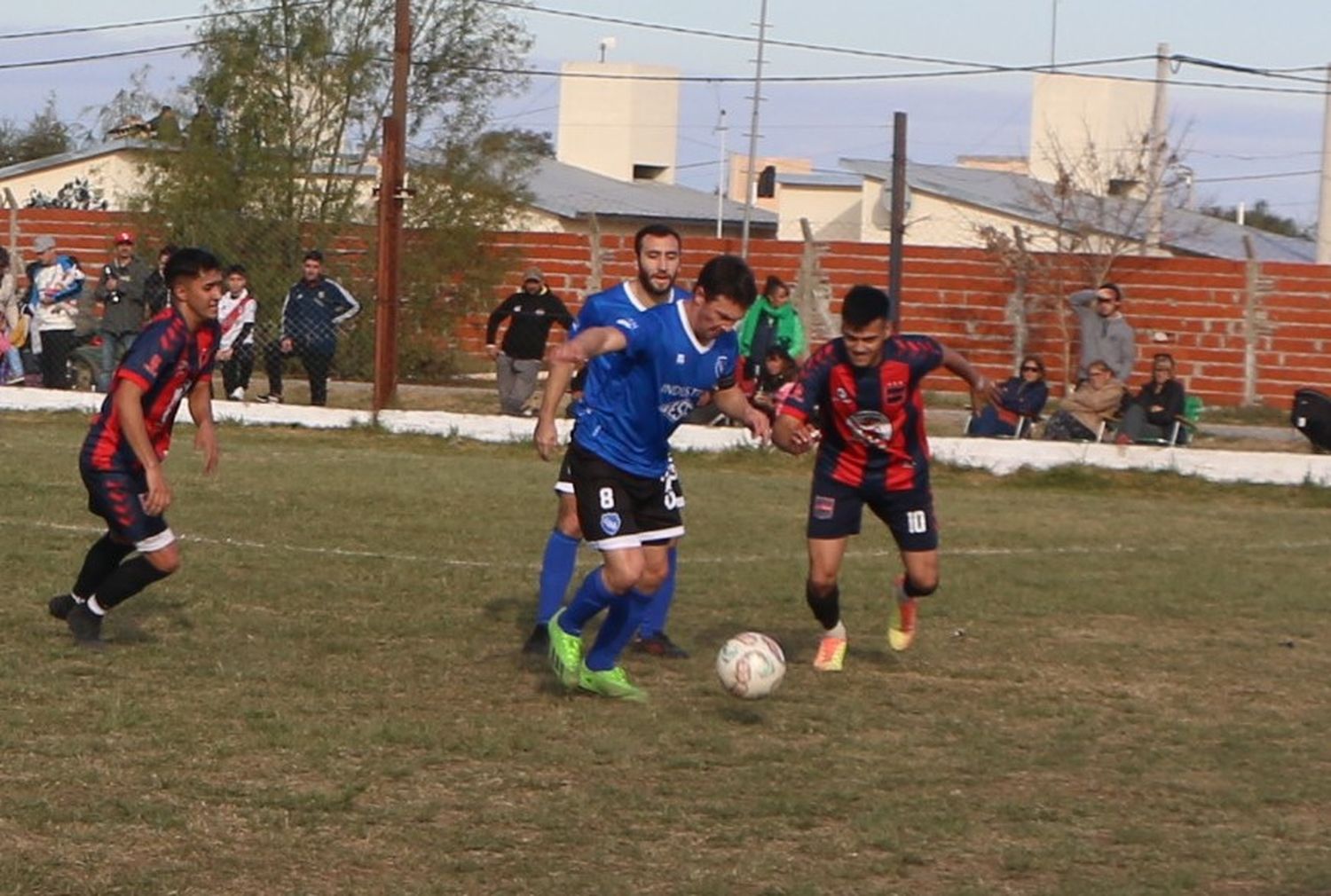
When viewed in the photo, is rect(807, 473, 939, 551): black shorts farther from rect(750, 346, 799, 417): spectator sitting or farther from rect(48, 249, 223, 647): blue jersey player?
rect(750, 346, 799, 417): spectator sitting

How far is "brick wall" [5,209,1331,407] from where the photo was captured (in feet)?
82.6

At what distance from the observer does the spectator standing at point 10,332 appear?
877 inches

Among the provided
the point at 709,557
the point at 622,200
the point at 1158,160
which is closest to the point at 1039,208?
the point at 1158,160

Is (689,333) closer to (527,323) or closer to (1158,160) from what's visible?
(527,323)

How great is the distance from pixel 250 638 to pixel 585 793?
297cm

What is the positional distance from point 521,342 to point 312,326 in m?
2.03

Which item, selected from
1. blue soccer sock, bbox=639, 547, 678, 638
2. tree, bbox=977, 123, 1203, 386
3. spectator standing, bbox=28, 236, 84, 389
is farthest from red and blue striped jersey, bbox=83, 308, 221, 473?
tree, bbox=977, 123, 1203, 386

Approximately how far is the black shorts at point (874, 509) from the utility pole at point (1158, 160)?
20985 millimetres

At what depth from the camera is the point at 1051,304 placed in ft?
83.5

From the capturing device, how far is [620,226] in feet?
133

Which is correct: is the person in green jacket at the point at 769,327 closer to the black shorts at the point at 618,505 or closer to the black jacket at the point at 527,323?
the black jacket at the point at 527,323

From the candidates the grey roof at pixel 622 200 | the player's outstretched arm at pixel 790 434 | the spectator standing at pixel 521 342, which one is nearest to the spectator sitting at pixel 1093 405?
the spectator standing at pixel 521 342

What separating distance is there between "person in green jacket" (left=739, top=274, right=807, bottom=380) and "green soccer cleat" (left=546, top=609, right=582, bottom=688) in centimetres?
1220

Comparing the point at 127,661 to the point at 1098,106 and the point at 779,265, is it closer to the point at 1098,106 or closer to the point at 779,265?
the point at 779,265
